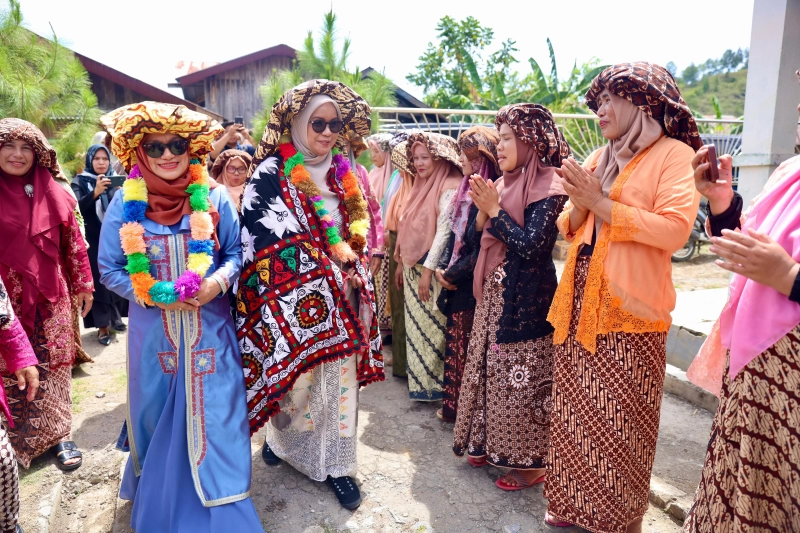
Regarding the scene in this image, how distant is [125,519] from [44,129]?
21.5 feet

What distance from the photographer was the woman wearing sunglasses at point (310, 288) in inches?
116

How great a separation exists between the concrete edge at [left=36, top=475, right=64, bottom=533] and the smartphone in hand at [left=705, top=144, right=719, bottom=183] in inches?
135

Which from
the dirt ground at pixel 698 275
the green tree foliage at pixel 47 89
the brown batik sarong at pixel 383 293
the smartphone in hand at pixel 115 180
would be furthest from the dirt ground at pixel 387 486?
the dirt ground at pixel 698 275

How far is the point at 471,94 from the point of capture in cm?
2189

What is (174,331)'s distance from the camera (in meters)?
2.70

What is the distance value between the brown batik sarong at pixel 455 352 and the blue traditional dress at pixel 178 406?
168 centimetres

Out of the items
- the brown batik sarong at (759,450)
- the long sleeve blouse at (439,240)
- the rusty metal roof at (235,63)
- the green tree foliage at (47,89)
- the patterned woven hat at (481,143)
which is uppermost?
the rusty metal roof at (235,63)

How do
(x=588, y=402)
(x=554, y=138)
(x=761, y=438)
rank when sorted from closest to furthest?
(x=761, y=438) → (x=588, y=402) → (x=554, y=138)

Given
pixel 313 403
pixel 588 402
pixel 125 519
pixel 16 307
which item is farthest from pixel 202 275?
pixel 588 402

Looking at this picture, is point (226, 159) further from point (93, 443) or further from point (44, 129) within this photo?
point (44, 129)

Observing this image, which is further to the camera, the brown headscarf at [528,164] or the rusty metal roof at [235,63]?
the rusty metal roof at [235,63]

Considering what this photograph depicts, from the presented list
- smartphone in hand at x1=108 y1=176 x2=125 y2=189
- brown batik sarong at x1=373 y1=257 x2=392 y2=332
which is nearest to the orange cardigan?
brown batik sarong at x1=373 y1=257 x2=392 y2=332

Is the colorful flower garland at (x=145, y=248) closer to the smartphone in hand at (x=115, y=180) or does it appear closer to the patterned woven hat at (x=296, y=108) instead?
the patterned woven hat at (x=296, y=108)

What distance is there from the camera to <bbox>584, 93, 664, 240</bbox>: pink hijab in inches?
100
